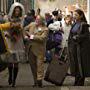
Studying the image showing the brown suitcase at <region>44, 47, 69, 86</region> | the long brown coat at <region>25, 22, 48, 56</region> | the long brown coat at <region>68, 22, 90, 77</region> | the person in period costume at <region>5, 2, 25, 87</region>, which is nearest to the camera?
the person in period costume at <region>5, 2, 25, 87</region>

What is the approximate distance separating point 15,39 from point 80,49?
1.55 metres

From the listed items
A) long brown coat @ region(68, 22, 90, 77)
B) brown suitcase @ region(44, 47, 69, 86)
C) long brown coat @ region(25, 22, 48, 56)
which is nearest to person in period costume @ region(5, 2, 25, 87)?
long brown coat @ region(25, 22, 48, 56)

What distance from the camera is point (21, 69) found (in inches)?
642

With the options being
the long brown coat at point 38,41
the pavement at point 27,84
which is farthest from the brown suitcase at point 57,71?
the long brown coat at point 38,41

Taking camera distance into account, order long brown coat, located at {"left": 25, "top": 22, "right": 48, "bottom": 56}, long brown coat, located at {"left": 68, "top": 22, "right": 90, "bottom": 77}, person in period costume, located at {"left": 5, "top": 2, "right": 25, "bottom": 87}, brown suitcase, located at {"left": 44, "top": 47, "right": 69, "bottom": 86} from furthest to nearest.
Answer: brown suitcase, located at {"left": 44, "top": 47, "right": 69, "bottom": 86}, long brown coat, located at {"left": 68, "top": 22, "right": 90, "bottom": 77}, long brown coat, located at {"left": 25, "top": 22, "right": 48, "bottom": 56}, person in period costume, located at {"left": 5, "top": 2, "right": 25, "bottom": 87}

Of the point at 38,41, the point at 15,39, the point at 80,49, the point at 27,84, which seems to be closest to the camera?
the point at 15,39

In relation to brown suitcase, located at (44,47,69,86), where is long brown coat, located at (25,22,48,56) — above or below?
above

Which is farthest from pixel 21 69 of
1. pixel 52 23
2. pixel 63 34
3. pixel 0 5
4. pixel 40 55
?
pixel 0 5

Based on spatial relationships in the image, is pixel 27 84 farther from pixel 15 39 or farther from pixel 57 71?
pixel 15 39

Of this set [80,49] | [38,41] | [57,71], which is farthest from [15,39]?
[80,49]

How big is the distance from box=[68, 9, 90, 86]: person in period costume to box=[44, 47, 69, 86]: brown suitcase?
197mm

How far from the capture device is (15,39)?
480 inches

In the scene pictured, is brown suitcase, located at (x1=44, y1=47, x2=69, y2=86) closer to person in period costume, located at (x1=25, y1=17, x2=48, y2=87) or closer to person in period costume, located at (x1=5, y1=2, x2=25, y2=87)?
person in period costume, located at (x1=25, y1=17, x2=48, y2=87)

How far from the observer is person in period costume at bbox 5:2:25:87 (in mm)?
12094
